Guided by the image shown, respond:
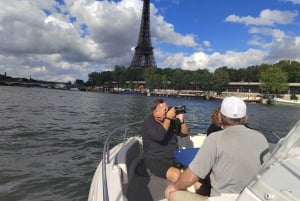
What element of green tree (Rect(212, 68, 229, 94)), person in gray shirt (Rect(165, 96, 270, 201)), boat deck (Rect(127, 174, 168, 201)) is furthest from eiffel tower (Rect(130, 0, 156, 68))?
person in gray shirt (Rect(165, 96, 270, 201))

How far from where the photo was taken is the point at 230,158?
10.6 ft

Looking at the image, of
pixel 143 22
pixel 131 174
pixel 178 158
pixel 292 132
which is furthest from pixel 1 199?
pixel 143 22

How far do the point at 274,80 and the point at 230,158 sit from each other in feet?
381

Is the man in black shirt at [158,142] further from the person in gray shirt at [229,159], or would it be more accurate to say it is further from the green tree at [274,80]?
the green tree at [274,80]

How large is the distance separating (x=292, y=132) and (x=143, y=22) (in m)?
137

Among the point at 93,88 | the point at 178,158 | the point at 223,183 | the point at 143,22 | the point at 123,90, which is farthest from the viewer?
the point at 93,88

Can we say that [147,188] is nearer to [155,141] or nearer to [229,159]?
[155,141]

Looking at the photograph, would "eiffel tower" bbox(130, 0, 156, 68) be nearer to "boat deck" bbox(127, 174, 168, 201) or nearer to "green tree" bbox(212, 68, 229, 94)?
"green tree" bbox(212, 68, 229, 94)

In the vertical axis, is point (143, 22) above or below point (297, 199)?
above

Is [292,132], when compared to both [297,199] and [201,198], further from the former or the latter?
[201,198]

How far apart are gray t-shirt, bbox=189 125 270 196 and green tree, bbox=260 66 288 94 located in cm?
11533

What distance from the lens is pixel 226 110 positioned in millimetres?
3488

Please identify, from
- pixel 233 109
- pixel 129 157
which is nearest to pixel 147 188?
pixel 129 157

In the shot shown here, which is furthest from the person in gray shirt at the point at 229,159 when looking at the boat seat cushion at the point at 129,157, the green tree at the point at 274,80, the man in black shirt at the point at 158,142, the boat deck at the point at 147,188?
the green tree at the point at 274,80
